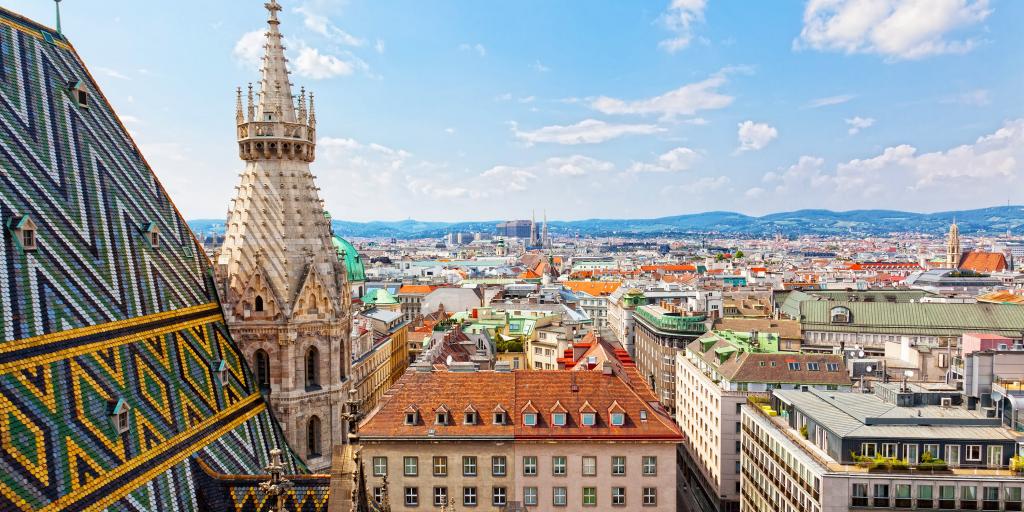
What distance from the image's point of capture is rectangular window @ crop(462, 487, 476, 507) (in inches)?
1823

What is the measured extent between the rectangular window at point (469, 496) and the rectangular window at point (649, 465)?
1086cm

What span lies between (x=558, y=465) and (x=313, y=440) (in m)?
17.1

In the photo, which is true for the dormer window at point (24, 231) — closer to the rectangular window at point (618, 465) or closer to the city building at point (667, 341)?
the rectangular window at point (618, 465)

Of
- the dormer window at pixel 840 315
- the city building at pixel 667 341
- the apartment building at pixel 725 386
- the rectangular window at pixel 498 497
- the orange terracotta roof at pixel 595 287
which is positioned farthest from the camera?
the orange terracotta roof at pixel 595 287

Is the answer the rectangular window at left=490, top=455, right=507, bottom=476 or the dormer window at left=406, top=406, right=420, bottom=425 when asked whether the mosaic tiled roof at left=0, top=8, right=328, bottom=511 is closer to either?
the dormer window at left=406, top=406, right=420, bottom=425

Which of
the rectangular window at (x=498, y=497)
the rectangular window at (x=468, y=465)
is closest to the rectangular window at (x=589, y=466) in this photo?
the rectangular window at (x=498, y=497)

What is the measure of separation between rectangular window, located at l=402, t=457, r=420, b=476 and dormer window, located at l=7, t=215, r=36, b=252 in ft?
90.3

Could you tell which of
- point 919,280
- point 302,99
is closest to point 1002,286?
point 919,280

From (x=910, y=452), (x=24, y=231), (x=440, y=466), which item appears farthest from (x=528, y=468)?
(x=24, y=231)

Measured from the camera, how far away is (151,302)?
2828cm

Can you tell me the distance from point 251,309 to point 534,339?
67.9m

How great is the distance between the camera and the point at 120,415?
77.2 feet

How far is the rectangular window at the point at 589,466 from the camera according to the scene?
46500 mm

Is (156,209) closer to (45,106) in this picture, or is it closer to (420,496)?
(45,106)
